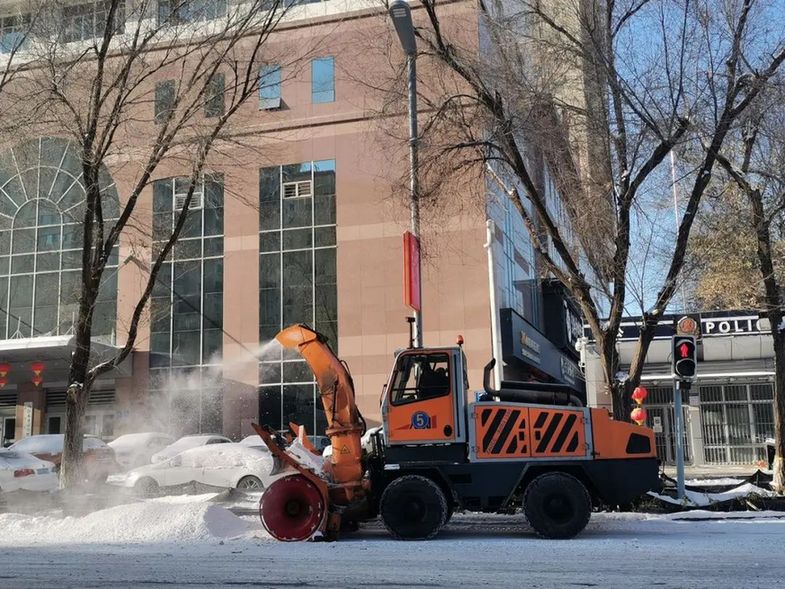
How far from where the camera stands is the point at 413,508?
32.5ft

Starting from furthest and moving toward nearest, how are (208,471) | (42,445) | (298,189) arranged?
(298,189) < (42,445) < (208,471)

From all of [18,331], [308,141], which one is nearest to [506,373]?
[308,141]

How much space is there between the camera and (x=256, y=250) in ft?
98.2

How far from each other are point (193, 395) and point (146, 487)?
1164 cm

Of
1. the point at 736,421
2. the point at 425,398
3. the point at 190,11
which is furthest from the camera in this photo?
the point at 736,421

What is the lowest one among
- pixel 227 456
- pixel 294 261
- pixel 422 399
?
pixel 227 456

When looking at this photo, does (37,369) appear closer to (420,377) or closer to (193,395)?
(193,395)

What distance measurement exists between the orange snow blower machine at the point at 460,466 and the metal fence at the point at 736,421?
745 inches

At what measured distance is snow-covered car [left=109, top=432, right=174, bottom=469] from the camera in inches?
957

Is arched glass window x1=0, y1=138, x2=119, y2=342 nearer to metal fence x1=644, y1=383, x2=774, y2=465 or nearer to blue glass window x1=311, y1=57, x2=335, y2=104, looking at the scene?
blue glass window x1=311, y1=57, x2=335, y2=104

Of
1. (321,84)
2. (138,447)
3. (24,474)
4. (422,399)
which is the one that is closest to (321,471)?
(422,399)

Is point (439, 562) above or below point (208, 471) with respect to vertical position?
below

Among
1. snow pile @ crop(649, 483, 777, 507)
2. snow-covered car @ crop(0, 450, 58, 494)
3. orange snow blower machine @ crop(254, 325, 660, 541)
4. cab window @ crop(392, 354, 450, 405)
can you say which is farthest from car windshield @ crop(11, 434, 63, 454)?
snow pile @ crop(649, 483, 777, 507)

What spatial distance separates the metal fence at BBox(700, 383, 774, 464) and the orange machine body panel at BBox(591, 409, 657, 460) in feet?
62.1
